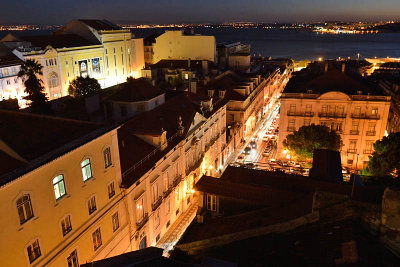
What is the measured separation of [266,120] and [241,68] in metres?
19.9

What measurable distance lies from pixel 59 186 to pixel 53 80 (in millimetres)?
63918

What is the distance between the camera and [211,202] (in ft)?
83.8

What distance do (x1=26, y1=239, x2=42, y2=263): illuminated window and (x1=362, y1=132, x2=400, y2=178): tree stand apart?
35.6 meters

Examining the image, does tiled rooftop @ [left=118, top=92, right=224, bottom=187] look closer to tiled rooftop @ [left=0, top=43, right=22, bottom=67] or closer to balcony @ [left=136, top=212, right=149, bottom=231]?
balcony @ [left=136, top=212, right=149, bottom=231]

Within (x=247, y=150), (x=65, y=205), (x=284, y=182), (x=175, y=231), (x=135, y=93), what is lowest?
(x=247, y=150)

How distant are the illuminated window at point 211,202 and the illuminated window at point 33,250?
38.8 ft

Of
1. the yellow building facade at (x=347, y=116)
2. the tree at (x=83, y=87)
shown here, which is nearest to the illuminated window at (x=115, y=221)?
the yellow building facade at (x=347, y=116)

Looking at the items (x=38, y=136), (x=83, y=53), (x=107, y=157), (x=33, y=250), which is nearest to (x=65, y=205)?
(x=33, y=250)

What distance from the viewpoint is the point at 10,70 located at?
228 ft

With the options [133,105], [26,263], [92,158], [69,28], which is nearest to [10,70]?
[69,28]

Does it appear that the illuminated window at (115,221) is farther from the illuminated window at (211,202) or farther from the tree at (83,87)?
the tree at (83,87)

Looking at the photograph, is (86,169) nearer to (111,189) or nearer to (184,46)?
(111,189)

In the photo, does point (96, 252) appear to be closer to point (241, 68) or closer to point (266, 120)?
point (266, 120)

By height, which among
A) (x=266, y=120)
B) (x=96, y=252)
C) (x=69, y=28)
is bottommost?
(x=266, y=120)
